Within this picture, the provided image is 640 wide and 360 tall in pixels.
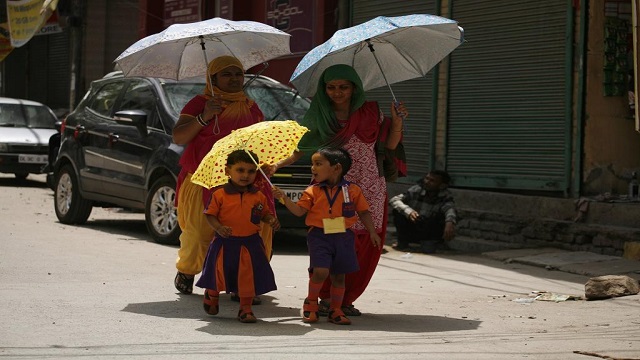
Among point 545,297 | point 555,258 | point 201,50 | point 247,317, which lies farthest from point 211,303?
point 555,258

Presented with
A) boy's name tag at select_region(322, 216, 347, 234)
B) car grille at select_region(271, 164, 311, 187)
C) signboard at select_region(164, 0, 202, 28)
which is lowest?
boy's name tag at select_region(322, 216, 347, 234)

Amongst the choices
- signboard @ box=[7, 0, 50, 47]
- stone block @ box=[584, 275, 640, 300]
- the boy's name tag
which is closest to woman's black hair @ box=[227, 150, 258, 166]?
the boy's name tag

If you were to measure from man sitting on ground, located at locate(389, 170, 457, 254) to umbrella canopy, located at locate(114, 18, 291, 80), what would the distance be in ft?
12.1

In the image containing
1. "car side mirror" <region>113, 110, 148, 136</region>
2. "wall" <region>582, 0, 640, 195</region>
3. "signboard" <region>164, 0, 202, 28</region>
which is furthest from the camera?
"signboard" <region>164, 0, 202, 28</region>

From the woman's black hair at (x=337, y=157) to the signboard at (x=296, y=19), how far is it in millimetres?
10109

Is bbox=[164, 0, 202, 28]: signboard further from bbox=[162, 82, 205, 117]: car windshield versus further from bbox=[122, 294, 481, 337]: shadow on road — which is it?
bbox=[122, 294, 481, 337]: shadow on road

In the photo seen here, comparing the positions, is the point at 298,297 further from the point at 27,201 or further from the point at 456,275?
the point at 27,201

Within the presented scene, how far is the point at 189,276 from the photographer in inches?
337

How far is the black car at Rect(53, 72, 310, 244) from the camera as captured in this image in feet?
40.1

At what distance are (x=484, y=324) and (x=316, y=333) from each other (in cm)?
125

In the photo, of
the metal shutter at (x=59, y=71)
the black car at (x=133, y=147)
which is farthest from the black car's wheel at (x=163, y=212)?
the metal shutter at (x=59, y=71)

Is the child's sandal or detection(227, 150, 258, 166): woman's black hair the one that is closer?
detection(227, 150, 258, 166): woman's black hair

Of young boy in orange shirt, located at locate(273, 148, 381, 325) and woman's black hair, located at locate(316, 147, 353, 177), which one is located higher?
woman's black hair, located at locate(316, 147, 353, 177)

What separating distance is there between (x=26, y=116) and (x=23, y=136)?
125 centimetres
